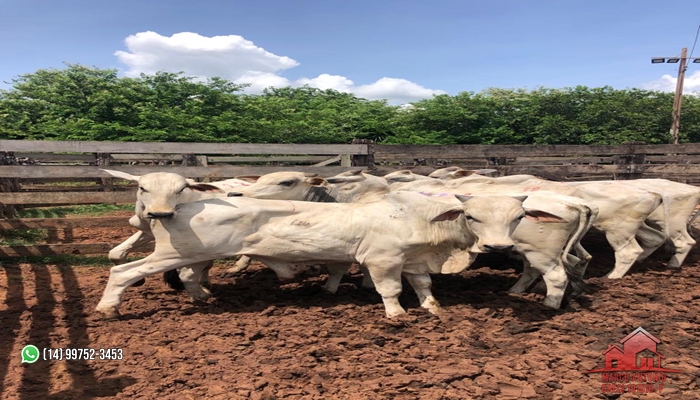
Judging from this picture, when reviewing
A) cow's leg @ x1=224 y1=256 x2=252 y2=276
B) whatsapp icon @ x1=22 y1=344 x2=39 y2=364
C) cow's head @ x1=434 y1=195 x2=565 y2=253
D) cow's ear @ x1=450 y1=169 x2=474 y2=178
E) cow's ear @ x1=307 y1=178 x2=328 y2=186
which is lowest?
cow's leg @ x1=224 y1=256 x2=252 y2=276

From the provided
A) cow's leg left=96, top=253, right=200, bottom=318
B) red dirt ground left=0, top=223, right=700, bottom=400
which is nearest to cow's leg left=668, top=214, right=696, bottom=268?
red dirt ground left=0, top=223, right=700, bottom=400

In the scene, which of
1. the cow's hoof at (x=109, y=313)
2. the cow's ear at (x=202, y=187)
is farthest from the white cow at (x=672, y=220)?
the cow's hoof at (x=109, y=313)

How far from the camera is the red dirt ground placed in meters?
3.58

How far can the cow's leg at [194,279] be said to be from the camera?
219 inches

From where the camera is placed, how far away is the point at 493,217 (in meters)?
4.99

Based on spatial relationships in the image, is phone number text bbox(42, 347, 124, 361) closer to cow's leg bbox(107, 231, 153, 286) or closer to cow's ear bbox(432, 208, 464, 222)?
cow's leg bbox(107, 231, 153, 286)

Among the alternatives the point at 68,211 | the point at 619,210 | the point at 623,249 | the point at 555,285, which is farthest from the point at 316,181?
the point at 68,211

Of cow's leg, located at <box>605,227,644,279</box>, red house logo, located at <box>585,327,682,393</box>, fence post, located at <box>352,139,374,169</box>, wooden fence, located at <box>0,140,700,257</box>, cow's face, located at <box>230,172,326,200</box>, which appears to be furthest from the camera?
fence post, located at <box>352,139,374,169</box>

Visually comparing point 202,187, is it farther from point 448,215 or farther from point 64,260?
point 64,260

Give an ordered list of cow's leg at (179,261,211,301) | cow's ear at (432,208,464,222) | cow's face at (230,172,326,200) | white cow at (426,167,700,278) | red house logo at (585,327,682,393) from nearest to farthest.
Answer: red house logo at (585,327,682,393) < cow's ear at (432,208,464,222) < cow's leg at (179,261,211,301) < cow's face at (230,172,326,200) < white cow at (426,167,700,278)

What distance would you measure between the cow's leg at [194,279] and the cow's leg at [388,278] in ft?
6.65

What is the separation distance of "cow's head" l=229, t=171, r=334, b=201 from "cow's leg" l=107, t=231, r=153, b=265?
1.40m

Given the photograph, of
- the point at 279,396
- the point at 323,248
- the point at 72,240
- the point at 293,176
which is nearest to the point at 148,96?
the point at 72,240

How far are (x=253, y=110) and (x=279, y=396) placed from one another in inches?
905
